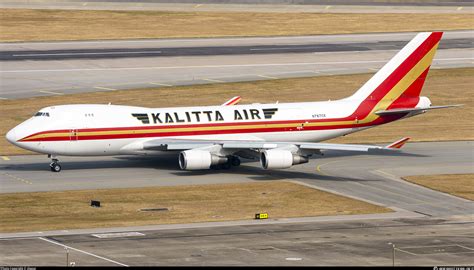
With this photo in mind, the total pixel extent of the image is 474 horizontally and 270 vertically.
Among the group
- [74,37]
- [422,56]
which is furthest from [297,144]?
[74,37]

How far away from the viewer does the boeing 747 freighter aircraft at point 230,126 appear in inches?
3201

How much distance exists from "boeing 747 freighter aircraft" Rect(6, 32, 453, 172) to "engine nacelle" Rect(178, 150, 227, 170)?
0.07 metres

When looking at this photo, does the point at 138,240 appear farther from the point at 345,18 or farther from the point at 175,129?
the point at 345,18

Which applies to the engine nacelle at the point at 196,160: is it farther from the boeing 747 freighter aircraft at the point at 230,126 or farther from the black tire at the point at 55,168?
the black tire at the point at 55,168

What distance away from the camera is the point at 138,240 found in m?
61.2

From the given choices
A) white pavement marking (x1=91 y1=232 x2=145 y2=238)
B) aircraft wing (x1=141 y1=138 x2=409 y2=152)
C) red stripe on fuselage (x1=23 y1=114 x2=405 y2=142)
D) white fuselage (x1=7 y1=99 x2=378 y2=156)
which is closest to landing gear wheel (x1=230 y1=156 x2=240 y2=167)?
Answer: white fuselage (x1=7 y1=99 x2=378 y2=156)

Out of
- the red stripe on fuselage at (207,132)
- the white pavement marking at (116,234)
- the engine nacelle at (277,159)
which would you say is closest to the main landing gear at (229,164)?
the red stripe on fuselage at (207,132)

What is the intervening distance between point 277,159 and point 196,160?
5.76m

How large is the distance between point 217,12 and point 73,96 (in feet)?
174

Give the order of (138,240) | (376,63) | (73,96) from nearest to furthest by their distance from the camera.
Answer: (138,240) < (73,96) < (376,63)

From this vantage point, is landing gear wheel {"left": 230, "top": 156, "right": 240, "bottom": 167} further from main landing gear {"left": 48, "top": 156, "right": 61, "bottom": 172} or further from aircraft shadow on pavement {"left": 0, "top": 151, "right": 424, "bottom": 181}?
main landing gear {"left": 48, "top": 156, "right": 61, "bottom": 172}

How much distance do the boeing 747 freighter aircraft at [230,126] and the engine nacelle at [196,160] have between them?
7 centimetres

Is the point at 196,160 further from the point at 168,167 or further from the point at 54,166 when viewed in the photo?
the point at 54,166

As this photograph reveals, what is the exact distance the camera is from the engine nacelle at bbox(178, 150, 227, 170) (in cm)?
8088
